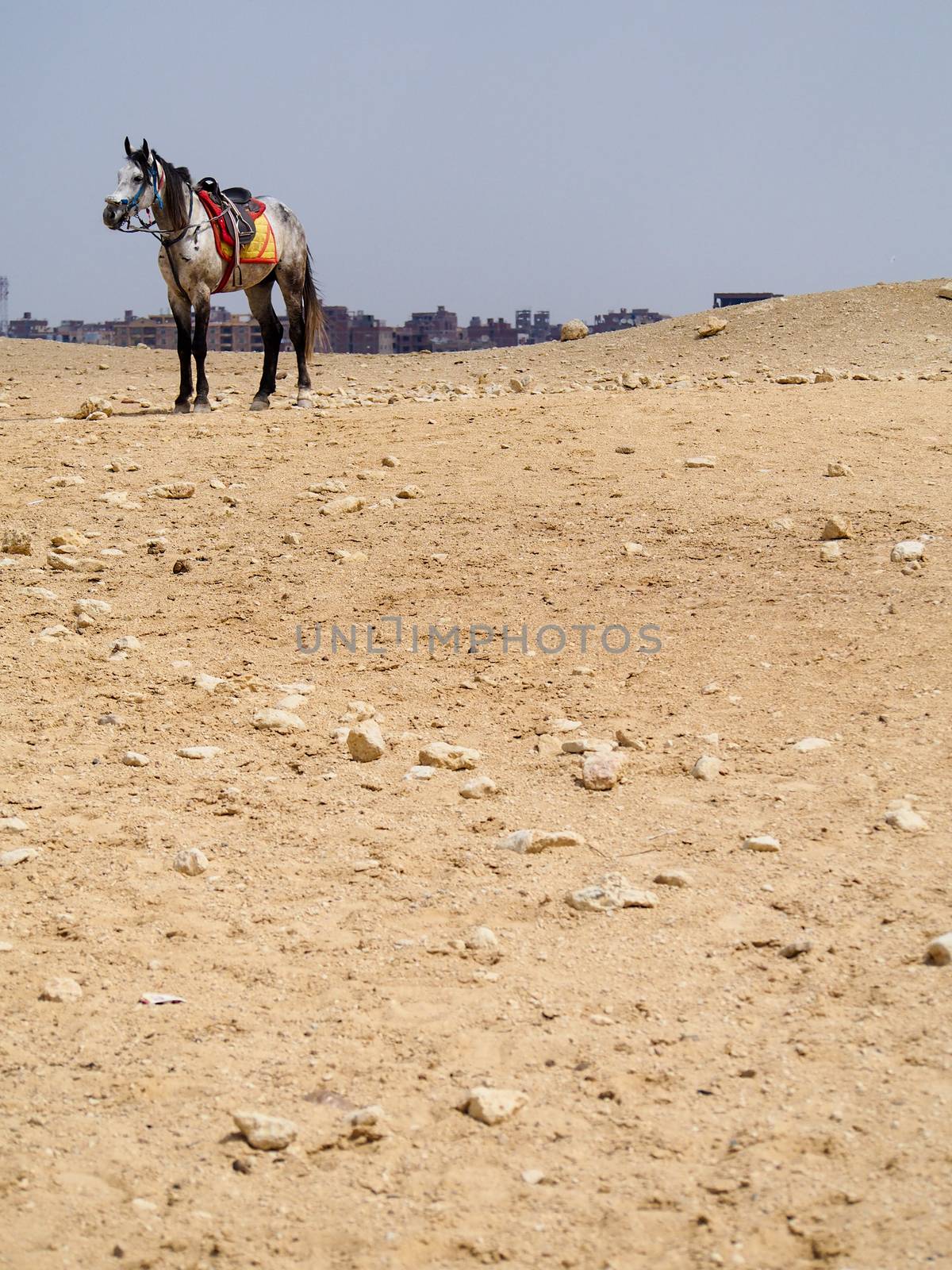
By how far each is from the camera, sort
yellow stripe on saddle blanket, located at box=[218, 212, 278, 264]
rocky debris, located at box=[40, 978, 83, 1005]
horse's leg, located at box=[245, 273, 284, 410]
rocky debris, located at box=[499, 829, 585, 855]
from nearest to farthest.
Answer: rocky debris, located at box=[40, 978, 83, 1005] → rocky debris, located at box=[499, 829, 585, 855] → yellow stripe on saddle blanket, located at box=[218, 212, 278, 264] → horse's leg, located at box=[245, 273, 284, 410]

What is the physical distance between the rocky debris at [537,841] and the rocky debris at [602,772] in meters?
0.34

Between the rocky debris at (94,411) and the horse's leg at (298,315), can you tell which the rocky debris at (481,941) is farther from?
the horse's leg at (298,315)

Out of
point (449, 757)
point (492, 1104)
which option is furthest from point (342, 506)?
point (492, 1104)

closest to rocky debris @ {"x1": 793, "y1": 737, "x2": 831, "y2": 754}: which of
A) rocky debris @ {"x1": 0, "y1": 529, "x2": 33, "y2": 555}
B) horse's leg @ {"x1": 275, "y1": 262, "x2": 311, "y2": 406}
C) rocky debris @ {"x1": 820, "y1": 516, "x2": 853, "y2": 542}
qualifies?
rocky debris @ {"x1": 820, "y1": 516, "x2": 853, "y2": 542}

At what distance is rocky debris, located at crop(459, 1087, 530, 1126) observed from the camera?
250 cm

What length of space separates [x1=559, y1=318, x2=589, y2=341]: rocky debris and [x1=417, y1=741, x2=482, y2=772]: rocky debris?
13890 millimetres

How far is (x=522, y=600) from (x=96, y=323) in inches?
2688

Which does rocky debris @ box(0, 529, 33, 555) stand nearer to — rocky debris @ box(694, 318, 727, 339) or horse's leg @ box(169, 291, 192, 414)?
horse's leg @ box(169, 291, 192, 414)

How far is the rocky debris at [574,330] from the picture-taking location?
57.5 ft

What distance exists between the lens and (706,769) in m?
4.04

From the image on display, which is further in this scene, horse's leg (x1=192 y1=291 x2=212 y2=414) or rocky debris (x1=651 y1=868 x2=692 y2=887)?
horse's leg (x1=192 y1=291 x2=212 y2=414)

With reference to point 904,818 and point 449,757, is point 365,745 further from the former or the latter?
point 904,818

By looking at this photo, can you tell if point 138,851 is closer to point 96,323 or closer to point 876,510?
point 876,510

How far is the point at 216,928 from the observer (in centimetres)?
329
